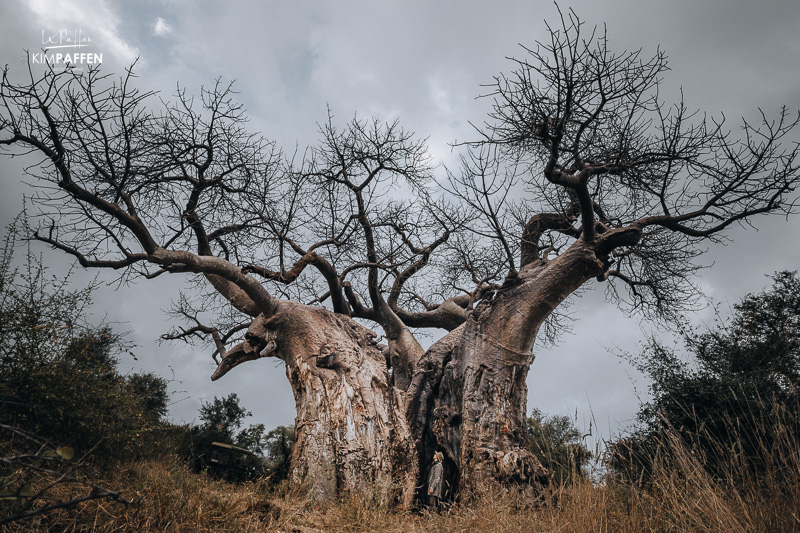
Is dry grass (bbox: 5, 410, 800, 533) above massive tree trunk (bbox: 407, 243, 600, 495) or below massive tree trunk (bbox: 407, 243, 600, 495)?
below

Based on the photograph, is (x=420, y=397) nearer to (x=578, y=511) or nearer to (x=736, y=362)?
(x=578, y=511)

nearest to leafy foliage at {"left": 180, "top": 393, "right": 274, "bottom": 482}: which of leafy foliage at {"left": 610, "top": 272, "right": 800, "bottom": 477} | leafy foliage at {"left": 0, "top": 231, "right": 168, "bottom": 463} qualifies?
leafy foliage at {"left": 0, "top": 231, "right": 168, "bottom": 463}

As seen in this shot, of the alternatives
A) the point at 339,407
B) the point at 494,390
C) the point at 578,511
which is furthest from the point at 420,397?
the point at 578,511

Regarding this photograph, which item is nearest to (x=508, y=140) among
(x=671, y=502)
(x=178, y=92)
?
(x=671, y=502)

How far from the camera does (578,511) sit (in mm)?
3312

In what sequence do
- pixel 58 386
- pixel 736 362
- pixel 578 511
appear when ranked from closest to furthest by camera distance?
pixel 578 511
pixel 58 386
pixel 736 362

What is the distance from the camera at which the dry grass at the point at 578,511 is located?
9.64 ft

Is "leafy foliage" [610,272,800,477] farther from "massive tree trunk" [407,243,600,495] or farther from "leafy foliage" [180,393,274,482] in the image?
"leafy foliage" [180,393,274,482]

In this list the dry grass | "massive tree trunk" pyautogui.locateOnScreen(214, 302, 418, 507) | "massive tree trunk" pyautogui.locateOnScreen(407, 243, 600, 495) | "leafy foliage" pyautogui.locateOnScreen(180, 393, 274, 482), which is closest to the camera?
the dry grass

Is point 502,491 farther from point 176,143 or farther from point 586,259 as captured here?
point 176,143

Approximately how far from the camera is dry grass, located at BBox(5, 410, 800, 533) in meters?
2.94

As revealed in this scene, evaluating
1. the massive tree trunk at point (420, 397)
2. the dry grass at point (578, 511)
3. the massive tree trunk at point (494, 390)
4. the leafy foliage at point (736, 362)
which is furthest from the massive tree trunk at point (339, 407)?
the leafy foliage at point (736, 362)

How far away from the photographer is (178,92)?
6.07 meters

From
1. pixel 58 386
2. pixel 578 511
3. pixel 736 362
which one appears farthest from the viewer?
pixel 736 362
